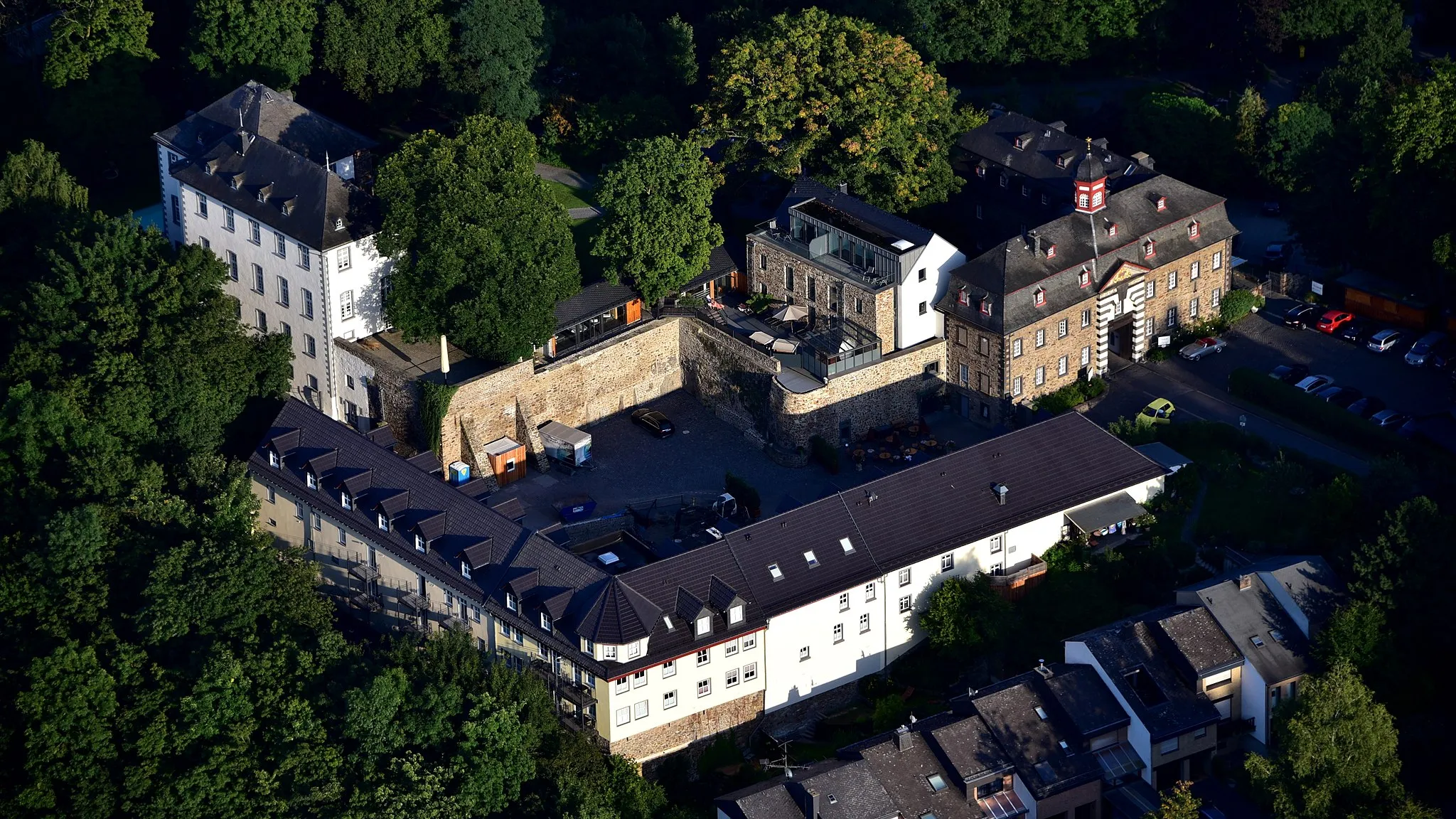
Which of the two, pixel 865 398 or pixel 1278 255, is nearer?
pixel 865 398

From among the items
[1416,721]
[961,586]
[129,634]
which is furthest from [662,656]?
[1416,721]

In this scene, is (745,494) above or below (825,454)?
below

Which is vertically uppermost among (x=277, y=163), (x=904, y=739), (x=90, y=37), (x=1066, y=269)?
(x=90, y=37)

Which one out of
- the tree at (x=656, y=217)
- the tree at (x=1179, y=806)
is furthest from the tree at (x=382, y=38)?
the tree at (x=1179, y=806)

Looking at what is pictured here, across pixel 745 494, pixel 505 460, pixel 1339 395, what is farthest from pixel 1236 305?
pixel 505 460

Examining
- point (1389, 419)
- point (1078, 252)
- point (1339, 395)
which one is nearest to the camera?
point (1389, 419)

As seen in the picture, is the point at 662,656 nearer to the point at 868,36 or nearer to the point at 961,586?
the point at 961,586

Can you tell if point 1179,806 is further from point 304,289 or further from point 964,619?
point 304,289

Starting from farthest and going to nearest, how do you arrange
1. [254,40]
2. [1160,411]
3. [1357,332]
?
1. [254,40]
2. [1357,332]
3. [1160,411]

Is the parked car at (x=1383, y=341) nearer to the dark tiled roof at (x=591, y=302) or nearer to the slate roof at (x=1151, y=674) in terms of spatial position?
the slate roof at (x=1151, y=674)
